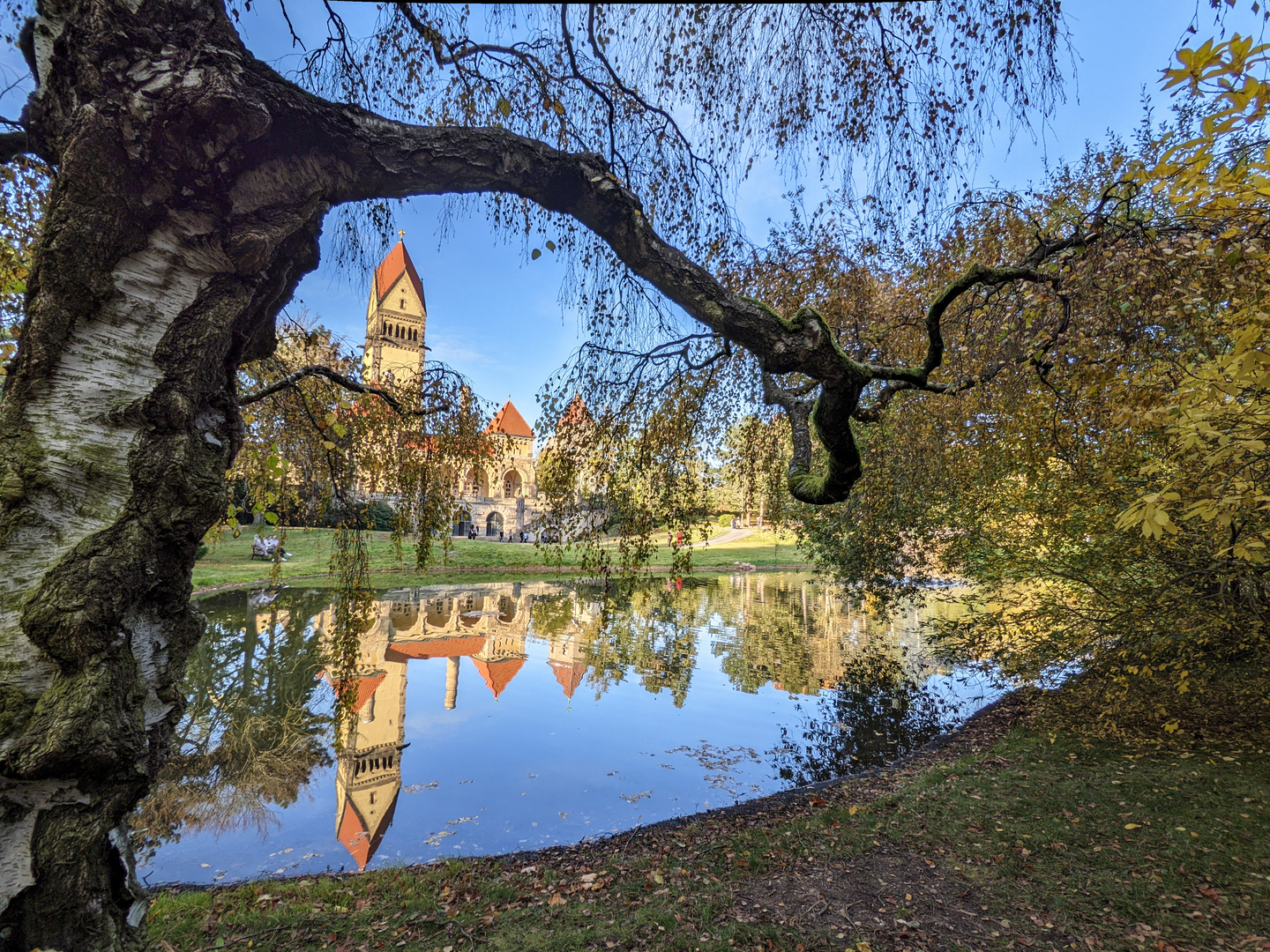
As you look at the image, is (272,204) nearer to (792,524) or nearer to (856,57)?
(856,57)

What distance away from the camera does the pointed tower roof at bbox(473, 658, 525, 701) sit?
438 inches

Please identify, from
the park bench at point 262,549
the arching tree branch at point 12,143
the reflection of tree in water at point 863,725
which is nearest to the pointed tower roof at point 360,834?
the reflection of tree in water at point 863,725

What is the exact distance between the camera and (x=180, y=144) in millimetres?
1903

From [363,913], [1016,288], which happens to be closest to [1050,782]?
[1016,288]

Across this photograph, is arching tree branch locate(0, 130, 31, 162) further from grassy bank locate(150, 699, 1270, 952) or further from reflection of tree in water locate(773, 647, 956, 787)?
reflection of tree in water locate(773, 647, 956, 787)

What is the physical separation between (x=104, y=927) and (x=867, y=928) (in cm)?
426

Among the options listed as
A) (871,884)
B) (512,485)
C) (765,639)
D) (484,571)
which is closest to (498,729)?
(871,884)

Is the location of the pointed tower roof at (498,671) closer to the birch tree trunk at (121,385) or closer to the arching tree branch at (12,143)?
the birch tree trunk at (121,385)

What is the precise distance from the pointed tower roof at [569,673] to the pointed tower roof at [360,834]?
4642 mm

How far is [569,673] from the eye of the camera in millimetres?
11953

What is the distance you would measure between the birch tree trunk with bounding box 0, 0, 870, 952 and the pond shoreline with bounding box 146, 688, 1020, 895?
4.26 m

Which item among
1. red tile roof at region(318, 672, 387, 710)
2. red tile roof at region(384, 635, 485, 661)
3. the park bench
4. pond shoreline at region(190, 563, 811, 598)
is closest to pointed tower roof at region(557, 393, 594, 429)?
red tile roof at region(318, 672, 387, 710)

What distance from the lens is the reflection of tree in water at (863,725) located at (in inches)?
310

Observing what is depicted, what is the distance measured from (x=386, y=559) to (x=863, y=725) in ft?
73.0
